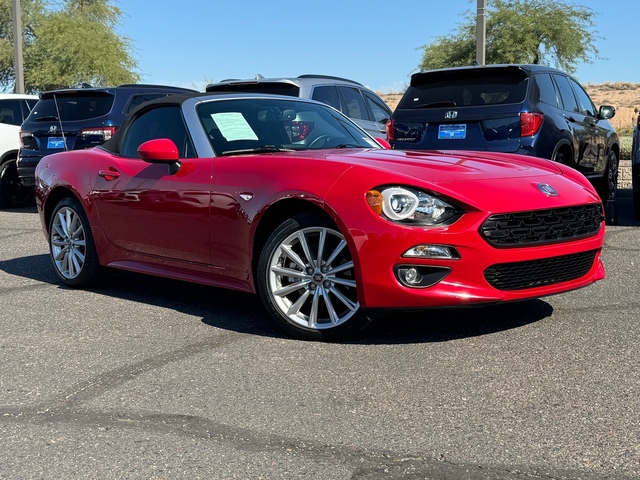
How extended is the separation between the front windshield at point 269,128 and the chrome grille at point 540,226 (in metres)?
1.62

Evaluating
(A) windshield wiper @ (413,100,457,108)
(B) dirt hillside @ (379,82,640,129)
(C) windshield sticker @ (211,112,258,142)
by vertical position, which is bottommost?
(B) dirt hillside @ (379,82,640,129)

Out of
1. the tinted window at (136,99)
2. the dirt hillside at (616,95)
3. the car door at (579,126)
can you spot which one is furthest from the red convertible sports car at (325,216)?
the dirt hillside at (616,95)

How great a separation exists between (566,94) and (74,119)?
6.57 metres

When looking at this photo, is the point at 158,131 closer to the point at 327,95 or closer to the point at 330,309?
the point at 330,309

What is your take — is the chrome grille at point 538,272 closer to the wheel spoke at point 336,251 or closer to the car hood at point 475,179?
the car hood at point 475,179

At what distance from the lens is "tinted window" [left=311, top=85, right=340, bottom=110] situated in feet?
38.7

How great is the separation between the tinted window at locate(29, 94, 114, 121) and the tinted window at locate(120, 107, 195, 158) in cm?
597

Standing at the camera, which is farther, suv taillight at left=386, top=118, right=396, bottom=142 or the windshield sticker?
suv taillight at left=386, top=118, right=396, bottom=142

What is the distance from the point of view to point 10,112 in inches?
593

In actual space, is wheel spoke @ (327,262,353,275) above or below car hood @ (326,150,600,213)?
below

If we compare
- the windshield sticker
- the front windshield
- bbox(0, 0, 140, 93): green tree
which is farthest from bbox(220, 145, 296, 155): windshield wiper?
bbox(0, 0, 140, 93): green tree

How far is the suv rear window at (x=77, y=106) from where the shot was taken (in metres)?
12.7

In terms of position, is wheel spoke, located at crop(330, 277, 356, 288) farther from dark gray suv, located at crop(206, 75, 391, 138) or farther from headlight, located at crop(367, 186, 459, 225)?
dark gray suv, located at crop(206, 75, 391, 138)

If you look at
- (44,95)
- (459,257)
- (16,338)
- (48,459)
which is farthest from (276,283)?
(44,95)
